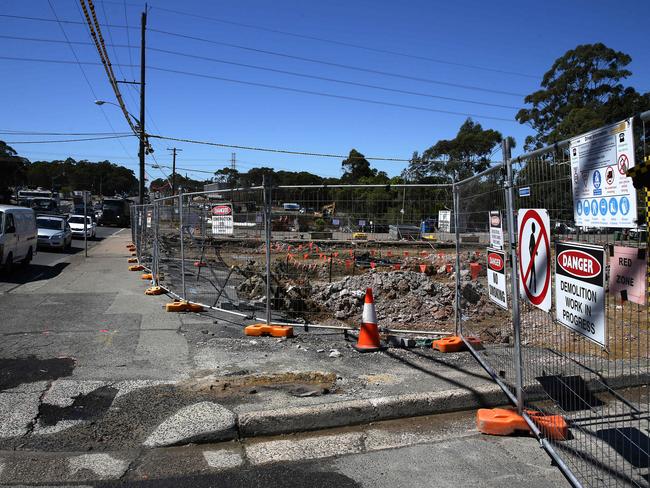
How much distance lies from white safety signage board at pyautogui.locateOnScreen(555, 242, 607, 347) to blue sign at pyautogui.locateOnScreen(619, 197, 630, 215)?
1.12 feet

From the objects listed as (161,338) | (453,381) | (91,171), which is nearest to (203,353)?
(161,338)

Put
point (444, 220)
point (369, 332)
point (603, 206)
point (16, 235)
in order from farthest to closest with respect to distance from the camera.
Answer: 1. point (16, 235)
2. point (444, 220)
3. point (369, 332)
4. point (603, 206)

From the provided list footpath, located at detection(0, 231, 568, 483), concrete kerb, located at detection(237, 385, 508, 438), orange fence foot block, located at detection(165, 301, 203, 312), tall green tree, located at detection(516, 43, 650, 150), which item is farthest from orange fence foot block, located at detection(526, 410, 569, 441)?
tall green tree, located at detection(516, 43, 650, 150)

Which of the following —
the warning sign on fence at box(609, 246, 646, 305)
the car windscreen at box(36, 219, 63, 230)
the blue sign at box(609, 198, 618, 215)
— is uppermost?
the car windscreen at box(36, 219, 63, 230)

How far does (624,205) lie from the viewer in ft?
9.82

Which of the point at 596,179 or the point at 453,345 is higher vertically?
the point at 596,179

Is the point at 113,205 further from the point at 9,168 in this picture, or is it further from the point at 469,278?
the point at 469,278

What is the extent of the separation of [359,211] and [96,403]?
15.3ft

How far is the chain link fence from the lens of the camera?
12.6ft

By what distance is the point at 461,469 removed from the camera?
3850mm

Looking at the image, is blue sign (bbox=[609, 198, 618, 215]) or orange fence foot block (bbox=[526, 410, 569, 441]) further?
orange fence foot block (bbox=[526, 410, 569, 441])

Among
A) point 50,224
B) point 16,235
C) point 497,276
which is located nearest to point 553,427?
point 497,276

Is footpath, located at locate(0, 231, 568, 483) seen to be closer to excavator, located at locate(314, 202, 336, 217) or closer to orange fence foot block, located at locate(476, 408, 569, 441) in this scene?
orange fence foot block, located at locate(476, 408, 569, 441)

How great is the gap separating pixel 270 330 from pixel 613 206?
207 inches
